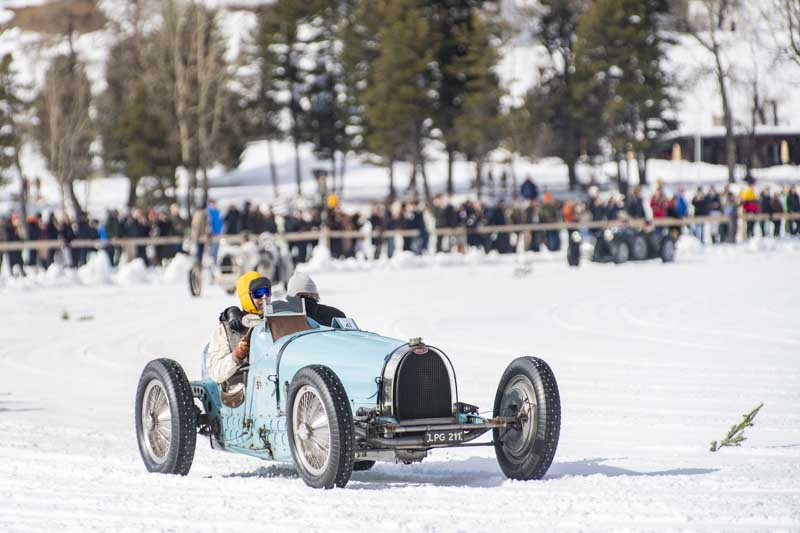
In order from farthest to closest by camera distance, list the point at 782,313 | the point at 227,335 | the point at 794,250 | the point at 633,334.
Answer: the point at 794,250
the point at 782,313
the point at 633,334
the point at 227,335

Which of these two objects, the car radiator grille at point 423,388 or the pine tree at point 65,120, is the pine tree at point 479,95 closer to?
the pine tree at point 65,120

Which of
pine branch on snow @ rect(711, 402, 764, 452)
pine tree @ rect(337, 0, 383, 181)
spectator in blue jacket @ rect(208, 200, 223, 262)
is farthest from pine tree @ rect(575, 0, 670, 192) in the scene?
pine branch on snow @ rect(711, 402, 764, 452)

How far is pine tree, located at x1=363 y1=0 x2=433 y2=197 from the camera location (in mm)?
63438

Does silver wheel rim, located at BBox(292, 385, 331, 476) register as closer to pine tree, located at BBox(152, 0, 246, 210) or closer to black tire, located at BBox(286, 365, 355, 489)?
black tire, located at BBox(286, 365, 355, 489)

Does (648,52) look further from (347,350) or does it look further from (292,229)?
(347,350)

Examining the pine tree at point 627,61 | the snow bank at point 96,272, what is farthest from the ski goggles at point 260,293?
the pine tree at point 627,61

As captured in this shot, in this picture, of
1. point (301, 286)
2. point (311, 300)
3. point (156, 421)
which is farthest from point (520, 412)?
point (156, 421)

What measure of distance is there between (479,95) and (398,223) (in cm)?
2721

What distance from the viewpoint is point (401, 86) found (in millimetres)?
63469

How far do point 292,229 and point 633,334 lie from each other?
59.0 feet

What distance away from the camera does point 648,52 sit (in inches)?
2547

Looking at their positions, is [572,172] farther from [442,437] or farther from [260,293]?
[442,437]

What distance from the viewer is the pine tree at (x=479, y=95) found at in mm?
62250

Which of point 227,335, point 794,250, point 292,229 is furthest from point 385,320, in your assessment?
point 794,250
